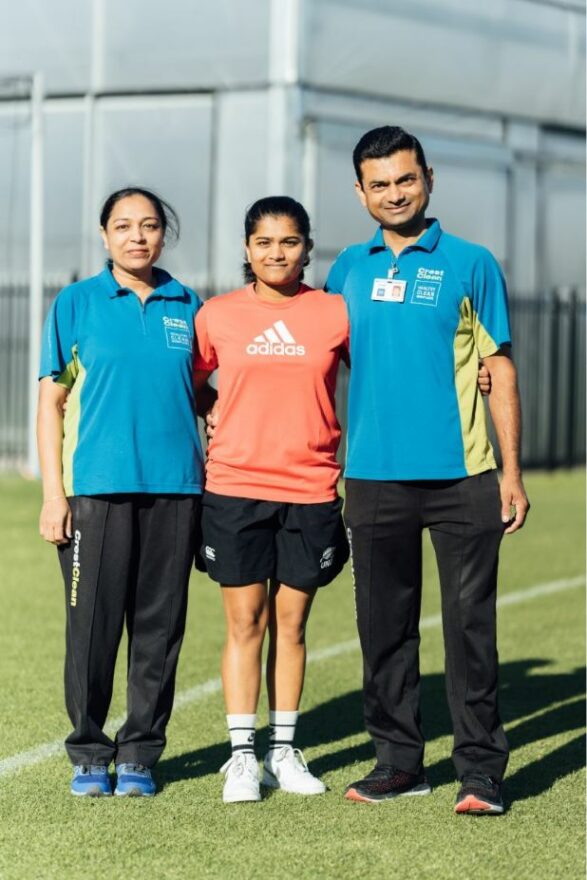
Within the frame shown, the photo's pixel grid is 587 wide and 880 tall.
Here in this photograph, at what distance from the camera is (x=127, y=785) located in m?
5.68

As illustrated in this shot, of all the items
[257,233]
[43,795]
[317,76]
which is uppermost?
[317,76]

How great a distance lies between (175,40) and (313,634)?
11.2 meters

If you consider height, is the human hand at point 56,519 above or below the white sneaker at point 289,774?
above

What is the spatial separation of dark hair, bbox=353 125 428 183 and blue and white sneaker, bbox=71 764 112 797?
7.10 feet

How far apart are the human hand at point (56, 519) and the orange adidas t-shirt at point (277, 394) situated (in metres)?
0.51

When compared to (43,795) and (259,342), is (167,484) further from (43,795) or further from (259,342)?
(43,795)

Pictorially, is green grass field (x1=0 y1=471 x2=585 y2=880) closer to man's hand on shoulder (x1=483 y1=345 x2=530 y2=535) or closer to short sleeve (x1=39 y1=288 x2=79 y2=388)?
man's hand on shoulder (x1=483 y1=345 x2=530 y2=535)

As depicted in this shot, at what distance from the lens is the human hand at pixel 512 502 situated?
18.3 ft

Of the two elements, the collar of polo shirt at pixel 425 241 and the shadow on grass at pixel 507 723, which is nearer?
the collar of polo shirt at pixel 425 241

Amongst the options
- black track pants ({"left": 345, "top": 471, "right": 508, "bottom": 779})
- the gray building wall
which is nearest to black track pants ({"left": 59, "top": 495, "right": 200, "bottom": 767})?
black track pants ({"left": 345, "top": 471, "right": 508, "bottom": 779})

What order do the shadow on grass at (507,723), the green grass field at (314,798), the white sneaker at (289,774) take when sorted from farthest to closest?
the shadow on grass at (507,723) → the white sneaker at (289,774) → the green grass field at (314,798)

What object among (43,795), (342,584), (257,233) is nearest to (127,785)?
(43,795)

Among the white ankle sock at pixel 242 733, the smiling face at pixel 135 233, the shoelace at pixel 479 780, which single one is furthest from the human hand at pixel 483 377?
the white ankle sock at pixel 242 733

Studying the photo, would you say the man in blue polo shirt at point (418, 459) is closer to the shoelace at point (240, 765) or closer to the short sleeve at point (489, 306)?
the short sleeve at point (489, 306)
